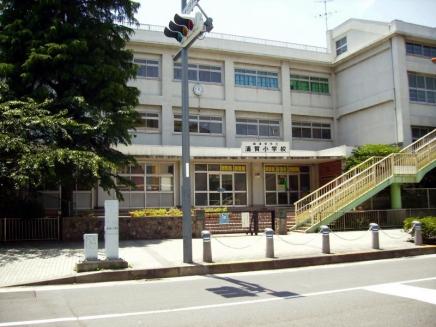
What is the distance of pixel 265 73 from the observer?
30984 millimetres

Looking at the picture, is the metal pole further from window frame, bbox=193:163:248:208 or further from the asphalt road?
window frame, bbox=193:163:248:208

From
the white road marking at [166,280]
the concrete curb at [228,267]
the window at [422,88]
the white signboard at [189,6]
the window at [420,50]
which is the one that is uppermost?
the window at [420,50]

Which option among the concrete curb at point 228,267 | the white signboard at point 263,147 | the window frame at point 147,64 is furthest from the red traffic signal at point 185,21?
the window frame at point 147,64

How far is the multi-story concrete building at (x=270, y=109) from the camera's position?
26688 mm

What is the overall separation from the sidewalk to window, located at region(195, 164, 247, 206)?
30.1 feet

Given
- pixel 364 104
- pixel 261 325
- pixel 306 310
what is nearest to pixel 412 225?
pixel 306 310

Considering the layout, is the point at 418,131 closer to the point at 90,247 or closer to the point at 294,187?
the point at 294,187

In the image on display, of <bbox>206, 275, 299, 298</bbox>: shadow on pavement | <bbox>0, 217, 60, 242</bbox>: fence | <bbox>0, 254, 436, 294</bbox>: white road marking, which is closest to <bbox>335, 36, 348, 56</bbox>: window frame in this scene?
<bbox>0, 254, 436, 294</bbox>: white road marking

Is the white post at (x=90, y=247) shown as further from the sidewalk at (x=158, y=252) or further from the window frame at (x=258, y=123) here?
the window frame at (x=258, y=123)

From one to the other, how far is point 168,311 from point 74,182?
33.0 ft

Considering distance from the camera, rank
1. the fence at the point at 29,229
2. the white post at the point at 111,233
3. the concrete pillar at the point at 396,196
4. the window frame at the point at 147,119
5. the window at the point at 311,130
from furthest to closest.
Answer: the window at the point at 311,130 → the window frame at the point at 147,119 → the concrete pillar at the point at 396,196 → the fence at the point at 29,229 → the white post at the point at 111,233

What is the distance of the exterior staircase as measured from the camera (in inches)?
797

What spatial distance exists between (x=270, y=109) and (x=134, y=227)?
15.5m

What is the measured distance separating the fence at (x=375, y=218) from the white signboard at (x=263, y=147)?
641cm
